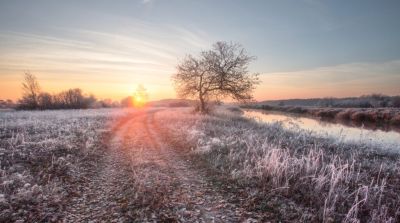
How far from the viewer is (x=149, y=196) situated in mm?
7961

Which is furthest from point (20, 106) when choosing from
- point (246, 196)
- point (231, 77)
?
point (246, 196)

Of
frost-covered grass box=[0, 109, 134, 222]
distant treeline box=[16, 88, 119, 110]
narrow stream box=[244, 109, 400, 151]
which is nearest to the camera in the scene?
frost-covered grass box=[0, 109, 134, 222]

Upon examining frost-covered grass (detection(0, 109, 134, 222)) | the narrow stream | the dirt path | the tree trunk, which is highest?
the tree trunk

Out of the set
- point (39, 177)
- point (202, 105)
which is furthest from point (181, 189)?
point (202, 105)

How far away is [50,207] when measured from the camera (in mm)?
7184

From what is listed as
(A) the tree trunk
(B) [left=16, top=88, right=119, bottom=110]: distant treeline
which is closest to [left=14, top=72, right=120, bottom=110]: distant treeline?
(B) [left=16, top=88, right=119, bottom=110]: distant treeline

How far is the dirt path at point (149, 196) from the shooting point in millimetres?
6914

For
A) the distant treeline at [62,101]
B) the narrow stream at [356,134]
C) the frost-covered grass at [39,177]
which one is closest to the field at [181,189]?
the frost-covered grass at [39,177]

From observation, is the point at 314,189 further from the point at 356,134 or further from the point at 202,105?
the point at 202,105

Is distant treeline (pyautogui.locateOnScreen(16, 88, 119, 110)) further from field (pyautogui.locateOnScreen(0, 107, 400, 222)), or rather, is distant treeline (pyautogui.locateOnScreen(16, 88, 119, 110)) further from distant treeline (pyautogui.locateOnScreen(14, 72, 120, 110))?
field (pyautogui.locateOnScreen(0, 107, 400, 222))

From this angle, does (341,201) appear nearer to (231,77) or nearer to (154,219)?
(154,219)

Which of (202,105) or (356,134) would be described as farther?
(202,105)

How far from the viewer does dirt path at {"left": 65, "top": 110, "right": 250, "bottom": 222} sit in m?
6.91

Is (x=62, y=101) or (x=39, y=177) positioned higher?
(x=62, y=101)
